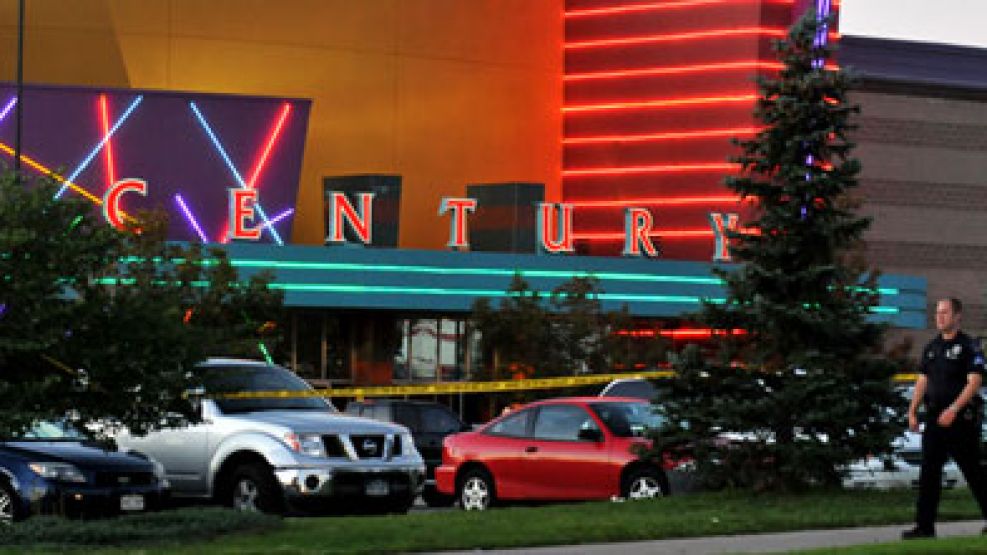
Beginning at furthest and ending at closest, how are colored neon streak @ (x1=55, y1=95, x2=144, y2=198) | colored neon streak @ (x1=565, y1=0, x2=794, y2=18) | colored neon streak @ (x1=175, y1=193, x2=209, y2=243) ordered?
colored neon streak @ (x1=565, y1=0, x2=794, y2=18) → colored neon streak @ (x1=175, y1=193, x2=209, y2=243) → colored neon streak @ (x1=55, y1=95, x2=144, y2=198)

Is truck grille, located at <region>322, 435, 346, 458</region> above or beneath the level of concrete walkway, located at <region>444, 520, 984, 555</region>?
above

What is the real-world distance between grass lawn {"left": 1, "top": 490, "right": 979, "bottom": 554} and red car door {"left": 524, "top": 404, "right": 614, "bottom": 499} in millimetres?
2536

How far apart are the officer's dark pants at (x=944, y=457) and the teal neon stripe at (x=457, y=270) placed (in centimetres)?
3415

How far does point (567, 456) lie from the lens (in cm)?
2400

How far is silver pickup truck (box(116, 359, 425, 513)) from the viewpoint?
2103cm

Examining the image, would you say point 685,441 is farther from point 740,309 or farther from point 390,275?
point 390,275

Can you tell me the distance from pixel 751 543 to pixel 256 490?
6.43m

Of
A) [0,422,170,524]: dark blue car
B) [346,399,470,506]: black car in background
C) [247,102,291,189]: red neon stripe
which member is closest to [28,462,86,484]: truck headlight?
[0,422,170,524]: dark blue car

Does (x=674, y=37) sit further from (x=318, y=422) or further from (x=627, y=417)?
(x=318, y=422)

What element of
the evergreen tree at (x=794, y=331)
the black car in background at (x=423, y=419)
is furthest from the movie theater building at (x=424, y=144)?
the evergreen tree at (x=794, y=331)

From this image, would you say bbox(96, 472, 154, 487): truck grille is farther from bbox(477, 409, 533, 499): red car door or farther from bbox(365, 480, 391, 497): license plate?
bbox(477, 409, 533, 499): red car door

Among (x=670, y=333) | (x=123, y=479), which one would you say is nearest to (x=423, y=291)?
(x=670, y=333)

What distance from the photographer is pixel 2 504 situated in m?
19.4

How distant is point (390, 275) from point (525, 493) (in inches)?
1062
